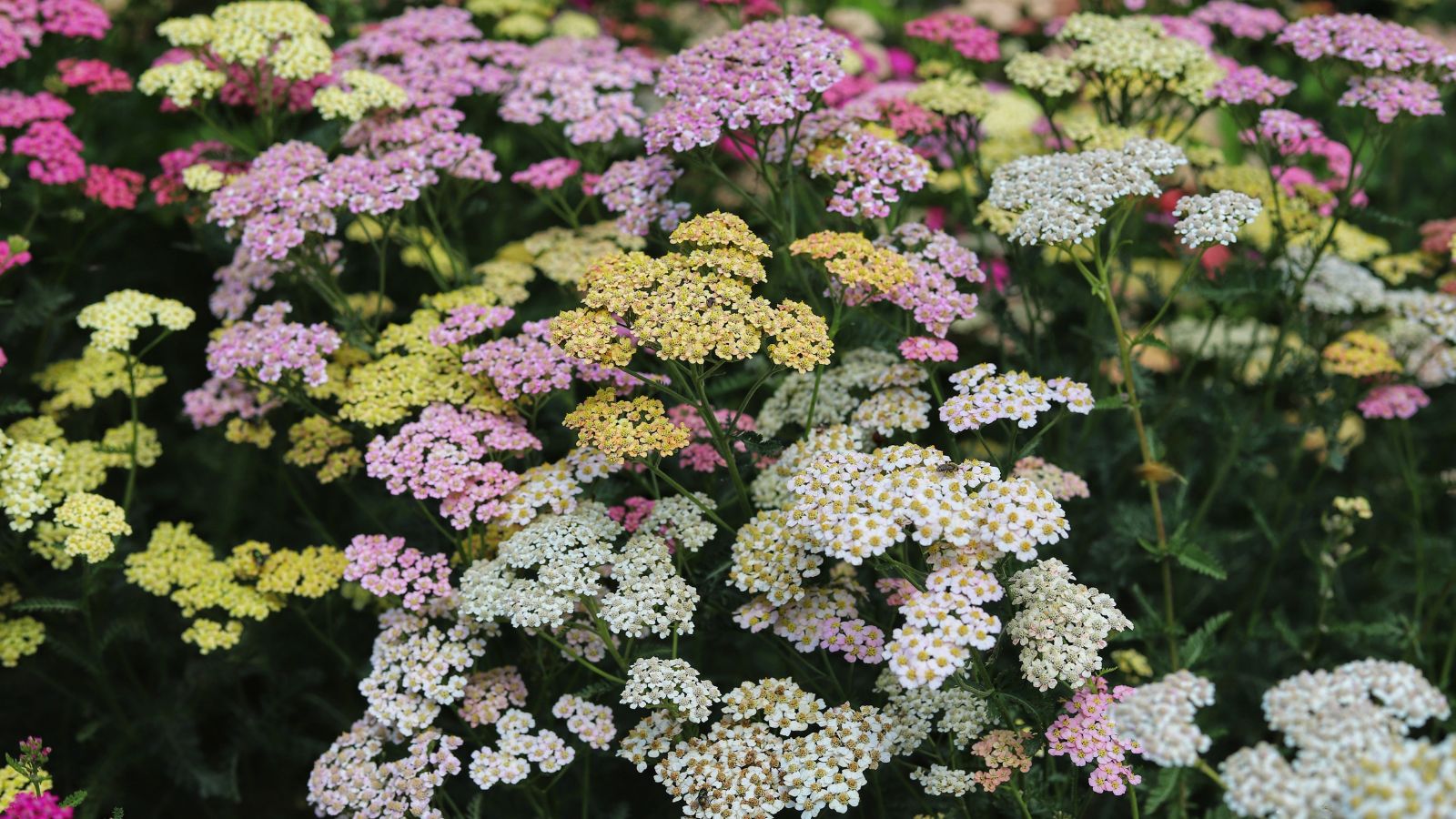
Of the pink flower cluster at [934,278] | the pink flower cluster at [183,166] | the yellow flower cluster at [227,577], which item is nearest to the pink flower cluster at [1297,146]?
the pink flower cluster at [934,278]

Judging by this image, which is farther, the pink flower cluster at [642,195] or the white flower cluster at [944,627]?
the pink flower cluster at [642,195]

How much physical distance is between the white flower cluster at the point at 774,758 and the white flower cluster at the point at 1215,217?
187cm

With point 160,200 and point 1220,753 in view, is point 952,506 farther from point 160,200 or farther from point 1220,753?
point 160,200

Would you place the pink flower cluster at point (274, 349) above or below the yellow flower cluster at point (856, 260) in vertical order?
below

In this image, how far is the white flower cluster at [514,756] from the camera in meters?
3.55

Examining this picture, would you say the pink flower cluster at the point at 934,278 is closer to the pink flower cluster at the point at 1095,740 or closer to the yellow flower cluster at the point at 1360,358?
the pink flower cluster at the point at 1095,740

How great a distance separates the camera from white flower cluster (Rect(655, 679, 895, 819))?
333cm

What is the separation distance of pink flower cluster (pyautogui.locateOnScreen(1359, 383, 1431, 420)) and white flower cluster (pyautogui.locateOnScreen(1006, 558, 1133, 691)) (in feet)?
6.93

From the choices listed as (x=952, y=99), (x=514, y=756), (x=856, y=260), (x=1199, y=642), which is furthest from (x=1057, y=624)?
(x=952, y=99)

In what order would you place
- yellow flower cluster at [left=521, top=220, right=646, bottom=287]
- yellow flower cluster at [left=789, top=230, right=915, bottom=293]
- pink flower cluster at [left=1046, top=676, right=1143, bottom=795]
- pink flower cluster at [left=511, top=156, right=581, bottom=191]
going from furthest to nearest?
pink flower cluster at [left=511, top=156, right=581, bottom=191] < yellow flower cluster at [left=521, top=220, right=646, bottom=287] < yellow flower cluster at [left=789, top=230, right=915, bottom=293] < pink flower cluster at [left=1046, top=676, right=1143, bottom=795]

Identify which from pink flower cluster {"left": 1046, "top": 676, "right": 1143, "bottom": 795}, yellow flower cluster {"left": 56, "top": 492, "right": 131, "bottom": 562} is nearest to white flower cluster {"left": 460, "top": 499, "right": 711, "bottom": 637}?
pink flower cluster {"left": 1046, "top": 676, "right": 1143, "bottom": 795}

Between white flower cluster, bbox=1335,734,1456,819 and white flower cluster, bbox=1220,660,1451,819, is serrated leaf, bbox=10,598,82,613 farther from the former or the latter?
white flower cluster, bbox=1335,734,1456,819

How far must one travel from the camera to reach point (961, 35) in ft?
17.0

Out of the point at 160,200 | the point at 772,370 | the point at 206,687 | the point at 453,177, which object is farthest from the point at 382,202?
the point at 206,687
